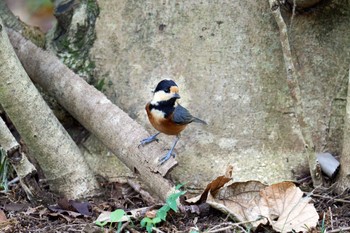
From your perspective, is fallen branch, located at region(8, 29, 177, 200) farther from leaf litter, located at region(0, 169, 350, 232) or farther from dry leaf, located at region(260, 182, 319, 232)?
dry leaf, located at region(260, 182, 319, 232)

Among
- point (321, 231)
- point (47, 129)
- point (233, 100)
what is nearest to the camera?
point (321, 231)

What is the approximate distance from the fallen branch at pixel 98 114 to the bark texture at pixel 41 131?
22cm

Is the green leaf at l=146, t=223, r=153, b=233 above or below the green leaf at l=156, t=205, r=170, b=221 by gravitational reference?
below

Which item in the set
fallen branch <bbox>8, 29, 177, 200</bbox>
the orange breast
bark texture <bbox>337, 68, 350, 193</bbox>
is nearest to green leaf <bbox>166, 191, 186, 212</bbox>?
fallen branch <bbox>8, 29, 177, 200</bbox>

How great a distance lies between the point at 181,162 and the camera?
393cm

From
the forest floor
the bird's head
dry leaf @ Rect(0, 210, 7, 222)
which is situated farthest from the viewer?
the bird's head

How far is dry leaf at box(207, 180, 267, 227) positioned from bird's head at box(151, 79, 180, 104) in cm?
63

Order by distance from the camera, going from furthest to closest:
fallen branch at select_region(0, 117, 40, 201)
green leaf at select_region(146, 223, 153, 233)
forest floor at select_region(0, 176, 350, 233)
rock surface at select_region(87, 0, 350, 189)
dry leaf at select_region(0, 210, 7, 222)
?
rock surface at select_region(87, 0, 350, 189) < fallen branch at select_region(0, 117, 40, 201) < dry leaf at select_region(0, 210, 7, 222) < forest floor at select_region(0, 176, 350, 233) < green leaf at select_region(146, 223, 153, 233)

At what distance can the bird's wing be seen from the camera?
371cm

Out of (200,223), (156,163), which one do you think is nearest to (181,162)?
(156,163)

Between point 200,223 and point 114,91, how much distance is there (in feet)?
4.19

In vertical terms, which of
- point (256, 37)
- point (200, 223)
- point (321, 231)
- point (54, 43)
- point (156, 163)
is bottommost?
point (321, 231)

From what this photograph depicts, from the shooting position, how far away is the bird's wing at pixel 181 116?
3710mm

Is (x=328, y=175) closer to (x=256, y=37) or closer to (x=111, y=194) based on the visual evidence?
(x=256, y=37)
